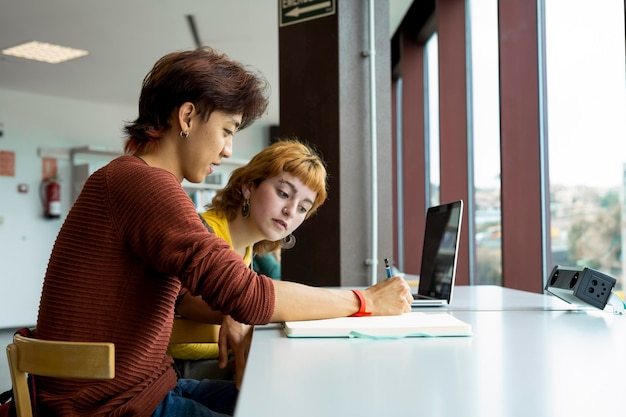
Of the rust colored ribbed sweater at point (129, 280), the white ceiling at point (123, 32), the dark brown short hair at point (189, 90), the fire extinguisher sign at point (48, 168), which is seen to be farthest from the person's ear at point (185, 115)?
the fire extinguisher sign at point (48, 168)

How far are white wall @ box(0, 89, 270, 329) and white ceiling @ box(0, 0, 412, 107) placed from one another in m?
0.69

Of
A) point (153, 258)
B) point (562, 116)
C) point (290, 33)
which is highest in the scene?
point (290, 33)

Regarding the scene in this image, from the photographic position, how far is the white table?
752mm

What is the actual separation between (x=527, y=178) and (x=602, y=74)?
0.84 m

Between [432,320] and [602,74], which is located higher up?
[602,74]

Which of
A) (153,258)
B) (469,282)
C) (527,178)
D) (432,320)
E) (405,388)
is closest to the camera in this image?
(405,388)

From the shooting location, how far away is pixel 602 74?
2967mm

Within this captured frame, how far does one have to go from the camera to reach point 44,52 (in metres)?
6.52

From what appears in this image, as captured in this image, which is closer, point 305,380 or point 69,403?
point 305,380

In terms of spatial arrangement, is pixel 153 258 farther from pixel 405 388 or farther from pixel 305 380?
pixel 405 388

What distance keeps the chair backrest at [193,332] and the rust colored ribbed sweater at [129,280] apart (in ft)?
1.42

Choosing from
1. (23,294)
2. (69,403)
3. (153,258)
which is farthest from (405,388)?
(23,294)

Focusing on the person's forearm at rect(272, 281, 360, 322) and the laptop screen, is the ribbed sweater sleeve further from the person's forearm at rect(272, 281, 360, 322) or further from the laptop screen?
the laptop screen

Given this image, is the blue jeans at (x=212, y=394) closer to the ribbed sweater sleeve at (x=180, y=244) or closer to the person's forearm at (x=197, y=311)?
the person's forearm at (x=197, y=311)
